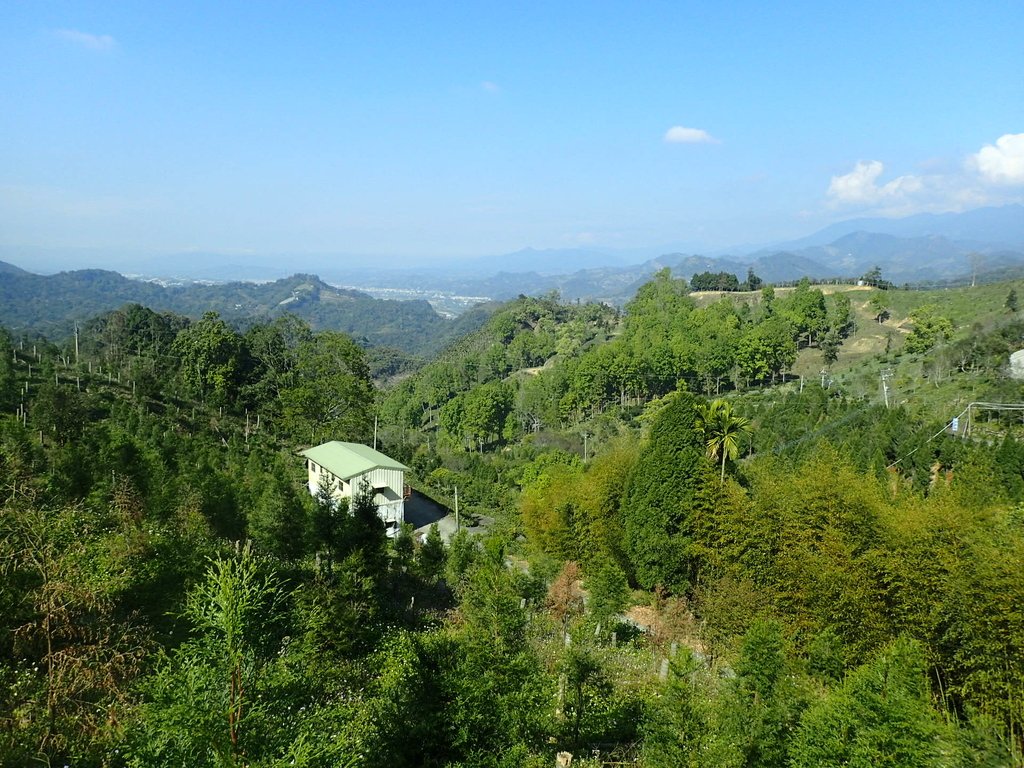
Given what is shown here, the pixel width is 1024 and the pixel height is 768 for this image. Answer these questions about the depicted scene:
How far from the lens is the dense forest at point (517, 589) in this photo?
4750 millimetres

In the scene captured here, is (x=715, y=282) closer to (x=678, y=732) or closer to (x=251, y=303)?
(x=678, y=732)

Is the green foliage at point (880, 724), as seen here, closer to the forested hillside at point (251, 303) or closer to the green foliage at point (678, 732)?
the green foliage at point (678, 732)

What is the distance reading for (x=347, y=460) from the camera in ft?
59.3

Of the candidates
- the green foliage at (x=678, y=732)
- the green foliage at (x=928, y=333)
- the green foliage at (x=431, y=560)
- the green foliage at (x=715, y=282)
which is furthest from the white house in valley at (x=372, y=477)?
the green foliage at (x=715, y=282)

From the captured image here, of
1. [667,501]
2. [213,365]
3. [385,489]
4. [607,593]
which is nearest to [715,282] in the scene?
[213,365]

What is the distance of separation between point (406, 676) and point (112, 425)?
17.3 metres

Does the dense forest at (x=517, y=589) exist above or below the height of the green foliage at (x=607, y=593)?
above

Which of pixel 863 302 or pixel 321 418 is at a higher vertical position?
pixel 863 302

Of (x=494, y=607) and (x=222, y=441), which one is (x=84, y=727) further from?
(x=222, y=441)

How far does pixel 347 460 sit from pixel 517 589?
30.9ft

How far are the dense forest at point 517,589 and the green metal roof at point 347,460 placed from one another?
201cm

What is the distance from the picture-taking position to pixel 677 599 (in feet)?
40.2

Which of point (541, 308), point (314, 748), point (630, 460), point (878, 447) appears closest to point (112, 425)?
point (630, 460)

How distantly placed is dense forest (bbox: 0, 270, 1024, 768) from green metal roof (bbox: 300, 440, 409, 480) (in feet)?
6.58
